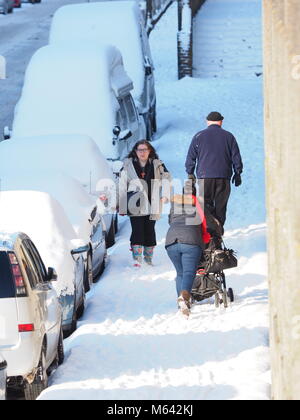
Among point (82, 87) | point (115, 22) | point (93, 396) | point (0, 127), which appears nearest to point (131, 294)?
point (93, 396)

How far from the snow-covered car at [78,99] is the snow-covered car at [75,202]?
4030 mm

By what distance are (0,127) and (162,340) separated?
19479 mm

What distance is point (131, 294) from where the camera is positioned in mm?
13719

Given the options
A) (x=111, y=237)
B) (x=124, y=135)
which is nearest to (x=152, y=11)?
(x=124, y=135)

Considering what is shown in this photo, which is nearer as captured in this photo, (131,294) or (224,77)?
(131,294)

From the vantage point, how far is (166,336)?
37.2ft

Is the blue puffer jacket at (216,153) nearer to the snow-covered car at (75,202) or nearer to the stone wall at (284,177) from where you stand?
the snow-covered car at (75,202)

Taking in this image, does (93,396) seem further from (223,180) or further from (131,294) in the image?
(223,180)

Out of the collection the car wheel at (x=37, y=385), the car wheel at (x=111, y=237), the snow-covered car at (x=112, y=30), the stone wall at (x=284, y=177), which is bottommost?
the car wheel at (x=111, y=237)

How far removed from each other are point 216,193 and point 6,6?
150 ft

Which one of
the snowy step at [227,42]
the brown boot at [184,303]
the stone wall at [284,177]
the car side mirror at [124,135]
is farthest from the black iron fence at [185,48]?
the stone wall at [284,177]

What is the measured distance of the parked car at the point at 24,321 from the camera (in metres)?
8.97
